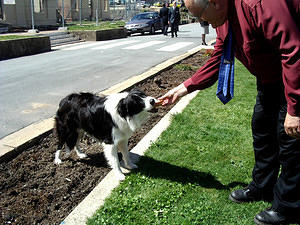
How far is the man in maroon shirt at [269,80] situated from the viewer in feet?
5.99

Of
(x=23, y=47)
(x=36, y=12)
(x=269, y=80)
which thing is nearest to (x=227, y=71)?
(x=269, y=80)

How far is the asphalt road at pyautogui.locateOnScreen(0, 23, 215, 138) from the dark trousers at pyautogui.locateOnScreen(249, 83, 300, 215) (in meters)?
3.66

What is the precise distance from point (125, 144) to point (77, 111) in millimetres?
737

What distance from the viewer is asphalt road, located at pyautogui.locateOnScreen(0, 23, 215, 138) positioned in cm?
576

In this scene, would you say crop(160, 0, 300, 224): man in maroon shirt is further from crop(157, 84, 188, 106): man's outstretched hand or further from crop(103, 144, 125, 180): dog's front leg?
crop(103, 144, 125, 180): dog's front leg

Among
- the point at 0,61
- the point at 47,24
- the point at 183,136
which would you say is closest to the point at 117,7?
the point at 47,24

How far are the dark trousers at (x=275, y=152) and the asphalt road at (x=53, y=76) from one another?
3662 mm

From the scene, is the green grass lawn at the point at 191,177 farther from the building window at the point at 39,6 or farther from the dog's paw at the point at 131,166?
the building window at the point at 39,6

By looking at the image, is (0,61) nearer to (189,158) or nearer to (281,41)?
(189,158)

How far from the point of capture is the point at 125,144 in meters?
3.87

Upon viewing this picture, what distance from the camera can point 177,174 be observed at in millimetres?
3678

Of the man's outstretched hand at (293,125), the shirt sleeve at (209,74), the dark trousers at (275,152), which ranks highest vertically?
the shirt sleeve at (209,74)

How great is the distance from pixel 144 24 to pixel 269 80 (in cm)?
2197

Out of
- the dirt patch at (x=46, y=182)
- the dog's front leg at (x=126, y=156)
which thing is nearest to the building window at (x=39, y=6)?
the dirt patch at (x=46, y=182)
